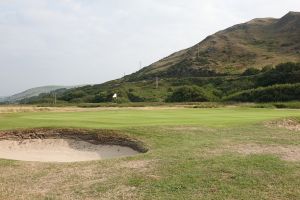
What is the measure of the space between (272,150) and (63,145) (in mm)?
11077

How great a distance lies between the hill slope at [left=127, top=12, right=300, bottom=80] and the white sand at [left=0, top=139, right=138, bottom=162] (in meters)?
102

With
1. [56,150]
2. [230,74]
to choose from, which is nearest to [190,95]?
[230,74]

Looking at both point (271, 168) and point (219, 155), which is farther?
point (219, 155)

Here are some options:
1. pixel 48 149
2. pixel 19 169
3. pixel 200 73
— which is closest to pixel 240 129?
pixel 48 149

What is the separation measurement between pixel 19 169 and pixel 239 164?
300 inches

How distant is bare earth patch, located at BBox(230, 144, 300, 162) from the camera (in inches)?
636

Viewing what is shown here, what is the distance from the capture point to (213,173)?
13898 millimetres

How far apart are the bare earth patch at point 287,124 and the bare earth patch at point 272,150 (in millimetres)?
7103

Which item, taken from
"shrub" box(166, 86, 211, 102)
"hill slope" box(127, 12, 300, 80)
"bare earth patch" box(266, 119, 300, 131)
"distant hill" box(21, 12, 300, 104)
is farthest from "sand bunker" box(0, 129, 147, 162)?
"hill slope" box(127, 12, 300, 80)

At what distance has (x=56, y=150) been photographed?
916 inches

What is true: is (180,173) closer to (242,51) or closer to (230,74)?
(230,74)

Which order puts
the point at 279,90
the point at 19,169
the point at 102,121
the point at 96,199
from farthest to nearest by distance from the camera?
the point at 279,90, the point at 102,121, the point at 19,169, the point at 96,199

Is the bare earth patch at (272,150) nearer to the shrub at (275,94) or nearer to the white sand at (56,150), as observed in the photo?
the white sand at (56,150)

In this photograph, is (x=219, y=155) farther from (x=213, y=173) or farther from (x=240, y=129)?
(x=240, y=129)
